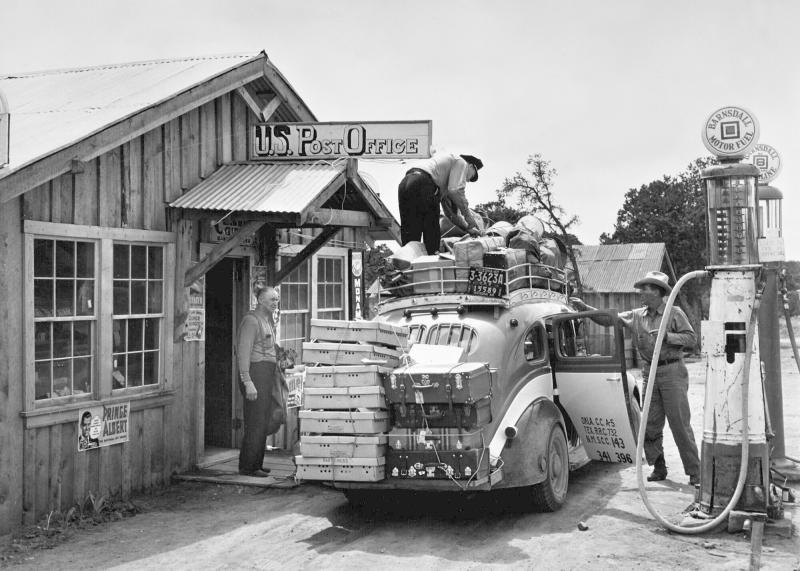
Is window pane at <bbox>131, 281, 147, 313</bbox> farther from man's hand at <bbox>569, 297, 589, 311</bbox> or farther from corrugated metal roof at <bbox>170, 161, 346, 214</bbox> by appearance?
man's hand at <bbox>569, 297, 589, 311</bbox>

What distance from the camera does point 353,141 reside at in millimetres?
10562

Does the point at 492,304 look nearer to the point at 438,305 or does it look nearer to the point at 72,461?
the point at 438,305

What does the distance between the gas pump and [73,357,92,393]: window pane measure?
17.3 ft

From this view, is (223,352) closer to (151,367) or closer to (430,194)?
(151,367)

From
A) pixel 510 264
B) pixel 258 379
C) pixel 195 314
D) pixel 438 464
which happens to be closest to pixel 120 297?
pixel 195 314

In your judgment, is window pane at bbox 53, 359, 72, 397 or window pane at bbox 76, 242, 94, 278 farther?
window pane at bbox 76, 242, 94, 278

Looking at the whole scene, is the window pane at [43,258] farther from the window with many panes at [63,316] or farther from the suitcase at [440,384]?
the suitcase at [440,384]

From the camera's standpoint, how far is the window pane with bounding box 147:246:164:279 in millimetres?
9492

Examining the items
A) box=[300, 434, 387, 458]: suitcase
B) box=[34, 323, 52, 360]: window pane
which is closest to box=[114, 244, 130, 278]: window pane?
box=[34, 323, 52, 360]: window pane

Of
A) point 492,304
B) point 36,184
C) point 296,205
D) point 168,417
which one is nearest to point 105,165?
point 36,184

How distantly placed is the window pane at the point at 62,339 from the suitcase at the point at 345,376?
8.03 feet

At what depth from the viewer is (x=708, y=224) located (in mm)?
7742

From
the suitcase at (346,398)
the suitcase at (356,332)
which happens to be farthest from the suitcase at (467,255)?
the suitcase at (346,398)

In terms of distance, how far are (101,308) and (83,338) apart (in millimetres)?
349
